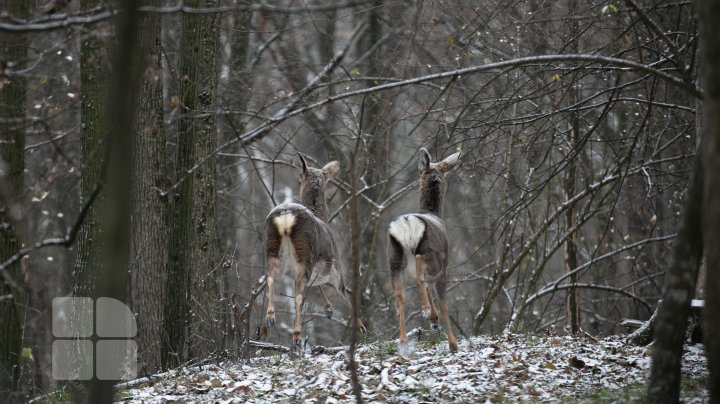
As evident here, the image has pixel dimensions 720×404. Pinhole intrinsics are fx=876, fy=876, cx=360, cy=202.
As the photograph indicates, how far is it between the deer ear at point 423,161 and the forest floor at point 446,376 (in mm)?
2506

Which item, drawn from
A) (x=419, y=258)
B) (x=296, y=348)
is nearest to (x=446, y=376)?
(x=419, y=258)

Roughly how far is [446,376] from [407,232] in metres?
2.08

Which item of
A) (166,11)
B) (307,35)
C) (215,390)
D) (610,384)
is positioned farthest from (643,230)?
(166,11)

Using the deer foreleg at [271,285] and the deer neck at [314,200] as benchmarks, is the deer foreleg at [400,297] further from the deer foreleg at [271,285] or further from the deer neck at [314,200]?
the deer neck at [314,200]

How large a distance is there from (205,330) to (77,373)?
1.67 meters

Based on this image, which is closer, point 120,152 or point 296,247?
point 120,152

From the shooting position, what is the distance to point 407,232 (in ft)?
33.1

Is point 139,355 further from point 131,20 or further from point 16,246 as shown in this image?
point 131,20

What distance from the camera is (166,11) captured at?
5730 mm

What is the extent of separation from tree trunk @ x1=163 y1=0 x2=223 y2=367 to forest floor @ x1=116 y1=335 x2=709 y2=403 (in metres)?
0.91

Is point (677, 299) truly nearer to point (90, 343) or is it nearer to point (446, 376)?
point (446, 376)

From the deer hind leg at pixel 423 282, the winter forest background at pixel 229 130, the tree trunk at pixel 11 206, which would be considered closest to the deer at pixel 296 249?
the winter forest background at pixel 229 130

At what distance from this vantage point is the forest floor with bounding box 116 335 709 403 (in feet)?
25.7

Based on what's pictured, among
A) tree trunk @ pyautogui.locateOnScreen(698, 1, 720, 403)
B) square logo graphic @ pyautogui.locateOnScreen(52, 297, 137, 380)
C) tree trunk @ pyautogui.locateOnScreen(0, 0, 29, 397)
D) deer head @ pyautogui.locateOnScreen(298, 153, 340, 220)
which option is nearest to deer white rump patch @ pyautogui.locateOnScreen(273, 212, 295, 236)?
deer head @ pyautogui.locateOnScreen(298, 153, 340, 220)
